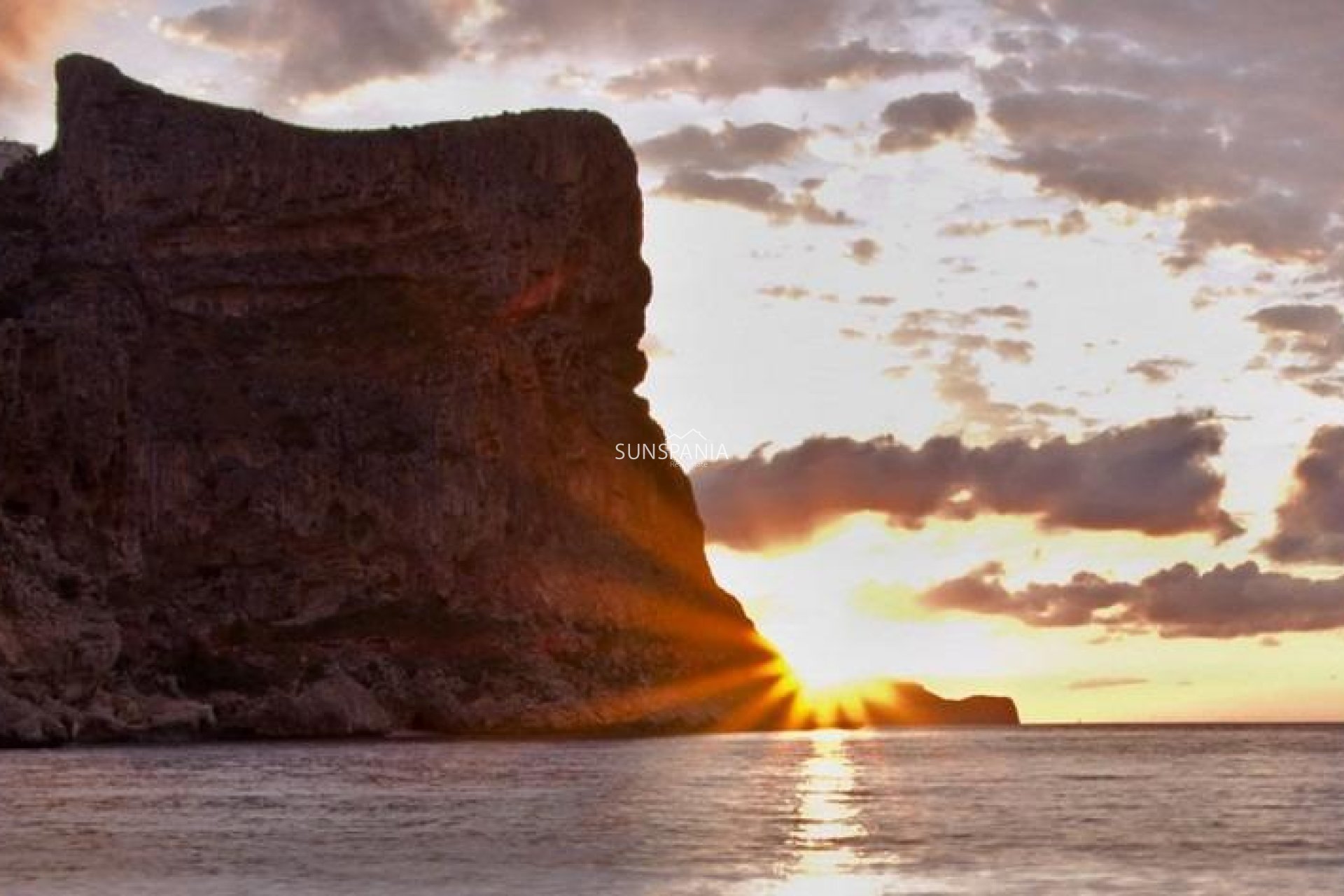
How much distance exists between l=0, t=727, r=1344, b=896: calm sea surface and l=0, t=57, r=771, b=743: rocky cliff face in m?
28.4

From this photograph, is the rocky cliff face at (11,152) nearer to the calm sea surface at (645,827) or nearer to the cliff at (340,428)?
the cliff at (340,428)

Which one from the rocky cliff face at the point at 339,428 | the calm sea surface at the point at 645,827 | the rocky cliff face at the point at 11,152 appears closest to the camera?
the calm sea surface at the point at 645,827

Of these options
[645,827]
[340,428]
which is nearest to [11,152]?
[340,428]

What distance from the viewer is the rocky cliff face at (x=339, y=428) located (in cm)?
13138

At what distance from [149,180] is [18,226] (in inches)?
427

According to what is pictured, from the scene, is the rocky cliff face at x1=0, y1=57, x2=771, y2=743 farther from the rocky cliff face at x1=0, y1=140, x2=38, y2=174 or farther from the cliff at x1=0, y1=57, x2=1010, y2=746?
the rocky cliff face at x1=0, y1=140, x2=38, y2=174

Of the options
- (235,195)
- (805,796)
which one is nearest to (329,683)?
(235,195)

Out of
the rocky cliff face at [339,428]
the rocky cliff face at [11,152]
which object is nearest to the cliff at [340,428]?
the rocky cliff face at [339,428]

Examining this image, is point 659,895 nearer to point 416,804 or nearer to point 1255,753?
point 416,804

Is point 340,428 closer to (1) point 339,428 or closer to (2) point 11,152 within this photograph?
(1) point 339,428

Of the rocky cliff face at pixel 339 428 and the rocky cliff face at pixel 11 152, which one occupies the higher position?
the rocky cliff face at pixel 11 152

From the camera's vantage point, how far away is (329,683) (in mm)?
128875

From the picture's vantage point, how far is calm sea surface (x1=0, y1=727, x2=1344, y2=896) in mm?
39750

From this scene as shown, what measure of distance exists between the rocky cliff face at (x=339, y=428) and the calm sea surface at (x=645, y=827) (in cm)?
2840
